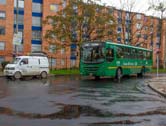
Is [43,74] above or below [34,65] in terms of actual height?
below

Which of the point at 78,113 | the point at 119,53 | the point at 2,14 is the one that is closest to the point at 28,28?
the point at 2,14

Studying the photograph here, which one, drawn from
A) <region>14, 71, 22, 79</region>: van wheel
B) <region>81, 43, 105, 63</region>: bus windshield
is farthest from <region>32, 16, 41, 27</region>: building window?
<region>81, 43, 105, 63</region>: bus windshield

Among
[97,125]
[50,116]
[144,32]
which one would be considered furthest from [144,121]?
[144,32]

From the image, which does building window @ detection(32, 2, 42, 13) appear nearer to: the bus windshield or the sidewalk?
the bus windshield

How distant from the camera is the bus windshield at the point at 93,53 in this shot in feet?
95.5

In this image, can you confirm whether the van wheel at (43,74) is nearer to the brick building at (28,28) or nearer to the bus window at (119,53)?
the bus window at (119,53)

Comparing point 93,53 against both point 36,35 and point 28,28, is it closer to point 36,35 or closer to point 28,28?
point 28,28

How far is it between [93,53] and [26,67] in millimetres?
5838

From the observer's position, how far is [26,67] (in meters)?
30.7

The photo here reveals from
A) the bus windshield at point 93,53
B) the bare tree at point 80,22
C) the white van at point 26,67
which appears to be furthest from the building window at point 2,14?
the bus windshield at point 93,53

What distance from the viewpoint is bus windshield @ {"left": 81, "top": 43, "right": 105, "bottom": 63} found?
95.5 feet

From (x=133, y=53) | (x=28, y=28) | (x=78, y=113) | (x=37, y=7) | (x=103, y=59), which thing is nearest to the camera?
(x=78, y=113)

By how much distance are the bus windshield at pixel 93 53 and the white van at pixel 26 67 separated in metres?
4.41

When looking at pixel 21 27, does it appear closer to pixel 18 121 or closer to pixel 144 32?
pixel 144 32
